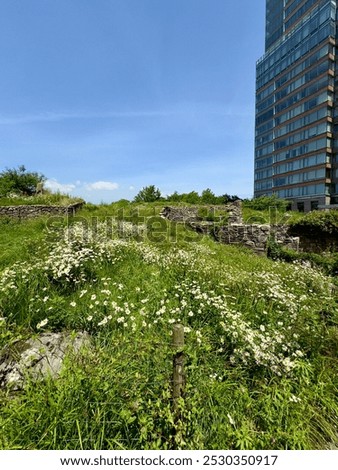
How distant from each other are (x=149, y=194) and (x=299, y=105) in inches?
1649

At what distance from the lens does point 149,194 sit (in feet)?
120

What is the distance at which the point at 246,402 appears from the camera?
277cm

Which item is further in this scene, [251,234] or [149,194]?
[149,194]

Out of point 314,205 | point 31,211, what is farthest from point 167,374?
point 314,205

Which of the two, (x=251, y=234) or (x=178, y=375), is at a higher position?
(x=251, y=234)

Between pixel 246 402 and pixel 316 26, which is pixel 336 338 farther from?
pixel 316 26

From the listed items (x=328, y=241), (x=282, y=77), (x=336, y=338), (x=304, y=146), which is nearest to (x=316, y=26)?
(x=282, y=77)

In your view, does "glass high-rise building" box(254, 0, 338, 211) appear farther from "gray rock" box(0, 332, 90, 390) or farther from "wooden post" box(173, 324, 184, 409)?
"gray rock" box(0, 332, 90, 390)

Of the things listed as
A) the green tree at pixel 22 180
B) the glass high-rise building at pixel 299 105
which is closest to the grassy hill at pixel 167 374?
the green tree at pixel 22 180

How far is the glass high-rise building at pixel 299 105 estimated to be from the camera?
45.5 meters

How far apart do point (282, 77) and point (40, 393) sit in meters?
73.2

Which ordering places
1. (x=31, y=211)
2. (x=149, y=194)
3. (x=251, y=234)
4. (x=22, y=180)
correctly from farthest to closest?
(x=149, y=194), (x=22, y=180), (x=31, y=211), (x=251, y=234)

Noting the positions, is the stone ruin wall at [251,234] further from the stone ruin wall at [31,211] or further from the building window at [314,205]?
the building window at [314,205]

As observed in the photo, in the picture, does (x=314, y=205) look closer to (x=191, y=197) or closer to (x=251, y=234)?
(x=191, y=197)
